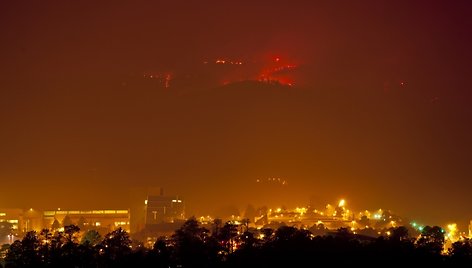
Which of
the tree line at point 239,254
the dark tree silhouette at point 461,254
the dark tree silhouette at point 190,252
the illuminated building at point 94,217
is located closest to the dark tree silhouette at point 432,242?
the tree line at point 239,254

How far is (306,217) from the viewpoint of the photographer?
33.7m

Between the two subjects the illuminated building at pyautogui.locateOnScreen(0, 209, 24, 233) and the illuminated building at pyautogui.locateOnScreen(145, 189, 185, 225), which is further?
the illuminated building at pyautogui.locateOnScreen(145, 189, 185, 225)

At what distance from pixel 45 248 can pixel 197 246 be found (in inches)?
143

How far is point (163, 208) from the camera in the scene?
37.1 m

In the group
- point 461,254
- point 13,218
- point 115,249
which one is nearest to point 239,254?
point 115,249

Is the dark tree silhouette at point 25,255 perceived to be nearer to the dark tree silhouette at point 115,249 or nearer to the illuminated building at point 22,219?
the dark tree silhouette at point 115,249

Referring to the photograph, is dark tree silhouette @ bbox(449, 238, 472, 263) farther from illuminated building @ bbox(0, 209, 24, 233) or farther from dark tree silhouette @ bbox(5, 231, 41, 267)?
illuminated building @ bbox(0, 209, 24, 233)

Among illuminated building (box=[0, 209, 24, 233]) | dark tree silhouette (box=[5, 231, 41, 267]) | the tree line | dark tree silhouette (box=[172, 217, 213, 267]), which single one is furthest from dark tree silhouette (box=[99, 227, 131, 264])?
illuminated building (box=[0, 209, 24, 233])

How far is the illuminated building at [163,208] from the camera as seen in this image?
3622 centimetres

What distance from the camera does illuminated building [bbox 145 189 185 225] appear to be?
36.2m

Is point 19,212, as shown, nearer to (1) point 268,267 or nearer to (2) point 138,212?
(2) point 138,212

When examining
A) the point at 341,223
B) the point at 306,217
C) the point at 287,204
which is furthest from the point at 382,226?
the point at 287,204

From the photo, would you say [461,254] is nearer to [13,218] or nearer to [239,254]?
[239,254]

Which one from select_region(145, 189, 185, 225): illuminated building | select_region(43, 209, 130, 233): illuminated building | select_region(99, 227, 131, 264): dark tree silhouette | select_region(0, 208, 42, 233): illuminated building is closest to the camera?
select_region(99, 227, 131, 264): dark tree silhouette
